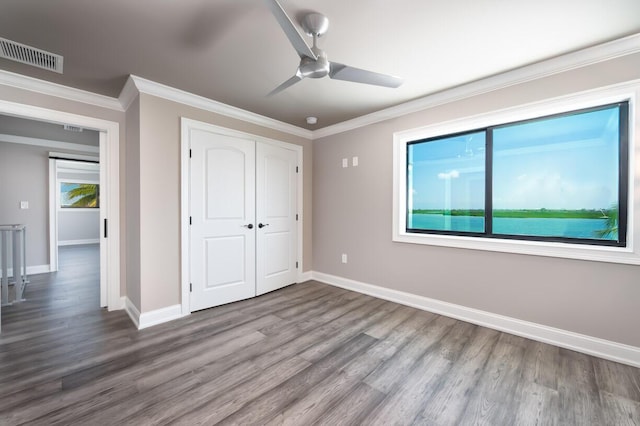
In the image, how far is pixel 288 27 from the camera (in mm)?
1409

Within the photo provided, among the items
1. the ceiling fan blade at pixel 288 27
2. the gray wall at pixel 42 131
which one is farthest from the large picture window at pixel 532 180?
the gray wall at pixel 42 131

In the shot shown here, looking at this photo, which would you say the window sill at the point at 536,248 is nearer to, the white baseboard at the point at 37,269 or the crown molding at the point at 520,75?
the crown molding at the point at 520,75

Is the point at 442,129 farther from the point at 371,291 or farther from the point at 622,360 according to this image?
the point at 622,360

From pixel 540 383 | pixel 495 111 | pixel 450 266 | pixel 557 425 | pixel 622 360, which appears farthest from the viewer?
pixel 450 266

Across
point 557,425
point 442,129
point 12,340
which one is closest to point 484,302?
point 557,425

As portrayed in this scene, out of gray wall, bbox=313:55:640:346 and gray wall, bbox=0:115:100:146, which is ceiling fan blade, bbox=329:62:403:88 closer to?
gray wall, bbox=313:55:640:346

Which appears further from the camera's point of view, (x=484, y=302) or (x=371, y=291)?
(x=371, y=291)

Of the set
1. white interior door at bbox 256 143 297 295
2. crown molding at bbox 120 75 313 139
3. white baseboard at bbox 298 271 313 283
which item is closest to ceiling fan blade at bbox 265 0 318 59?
crown molding at bbox 120 75 313 139

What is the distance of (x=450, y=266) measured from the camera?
113 inches

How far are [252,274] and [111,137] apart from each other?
2.30 meters

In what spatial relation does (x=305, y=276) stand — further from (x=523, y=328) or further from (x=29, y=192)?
(x=29, y=192)

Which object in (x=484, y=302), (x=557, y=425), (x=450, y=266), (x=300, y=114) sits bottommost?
(x=557, y=425)

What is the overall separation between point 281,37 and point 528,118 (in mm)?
2343

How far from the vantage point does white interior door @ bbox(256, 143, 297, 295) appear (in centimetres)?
357
